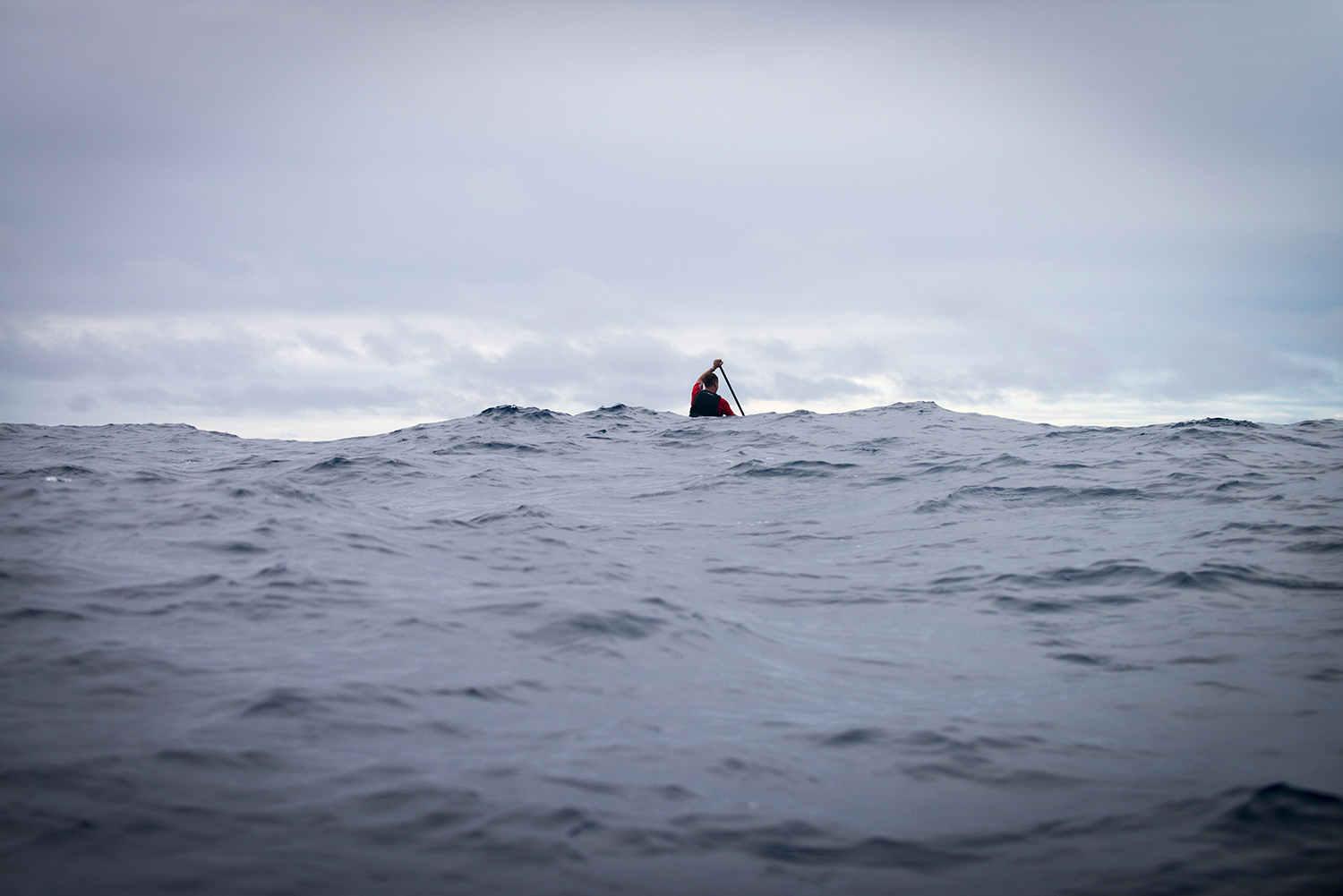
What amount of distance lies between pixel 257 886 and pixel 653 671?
313 centimetres

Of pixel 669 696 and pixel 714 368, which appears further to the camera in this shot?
pixel 714 368

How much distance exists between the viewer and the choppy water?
3.51 meters

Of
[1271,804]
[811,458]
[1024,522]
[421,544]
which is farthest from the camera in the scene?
[811,458]

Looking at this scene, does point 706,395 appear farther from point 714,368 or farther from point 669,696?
point 669,696

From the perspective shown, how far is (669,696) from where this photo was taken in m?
5.52

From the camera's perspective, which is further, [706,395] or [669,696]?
[706,395]

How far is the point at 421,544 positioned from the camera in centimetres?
1017

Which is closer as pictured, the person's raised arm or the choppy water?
the choppy water

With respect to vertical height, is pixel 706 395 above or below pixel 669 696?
above

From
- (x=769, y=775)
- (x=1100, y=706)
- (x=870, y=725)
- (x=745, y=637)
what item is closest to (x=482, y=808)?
(x=769, y=775)

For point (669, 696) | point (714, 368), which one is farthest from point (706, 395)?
point (669, 696)

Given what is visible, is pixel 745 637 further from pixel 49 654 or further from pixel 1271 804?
pixel 49 654

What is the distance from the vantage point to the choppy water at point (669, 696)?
11.5ft

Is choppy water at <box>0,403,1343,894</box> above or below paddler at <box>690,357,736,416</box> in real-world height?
below
